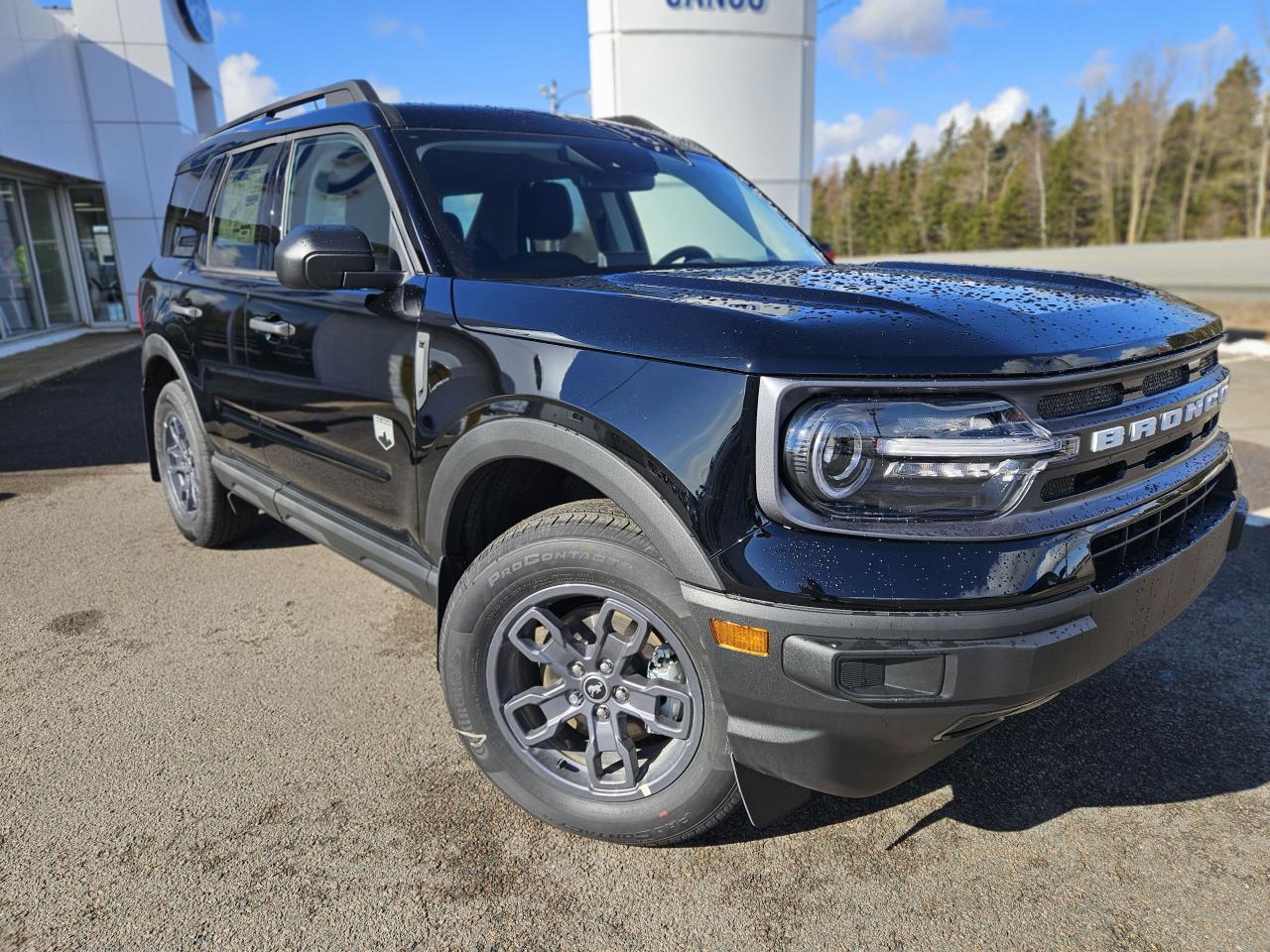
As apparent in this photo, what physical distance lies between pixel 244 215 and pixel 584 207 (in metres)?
1.51

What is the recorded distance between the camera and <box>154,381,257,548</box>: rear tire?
4.09 meters

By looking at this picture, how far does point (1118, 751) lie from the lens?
2.57 meters

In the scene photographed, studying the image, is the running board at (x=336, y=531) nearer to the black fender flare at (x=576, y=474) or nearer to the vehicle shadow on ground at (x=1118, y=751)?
the black fender flare at (x=576, y=474)

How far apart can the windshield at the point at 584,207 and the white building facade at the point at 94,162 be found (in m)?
14.9

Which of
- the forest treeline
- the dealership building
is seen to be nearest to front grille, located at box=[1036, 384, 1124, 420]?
the dealership building

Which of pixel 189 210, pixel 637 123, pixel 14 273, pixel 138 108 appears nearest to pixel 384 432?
pixel 637 123

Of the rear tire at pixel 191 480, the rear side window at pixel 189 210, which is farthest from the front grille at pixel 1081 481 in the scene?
the rear side window at pixel 189 210

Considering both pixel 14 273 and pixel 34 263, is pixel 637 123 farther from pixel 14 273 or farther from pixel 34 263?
pixel 34 263

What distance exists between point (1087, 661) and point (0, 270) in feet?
55.0

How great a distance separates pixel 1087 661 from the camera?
1.77 meters

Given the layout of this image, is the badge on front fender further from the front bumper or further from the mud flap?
the mud flap

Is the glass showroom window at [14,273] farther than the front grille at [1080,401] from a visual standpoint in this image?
Yes

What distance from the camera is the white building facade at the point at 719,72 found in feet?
33.2

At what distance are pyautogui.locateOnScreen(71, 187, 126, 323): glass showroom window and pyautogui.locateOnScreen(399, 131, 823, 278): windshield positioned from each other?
17318mm
